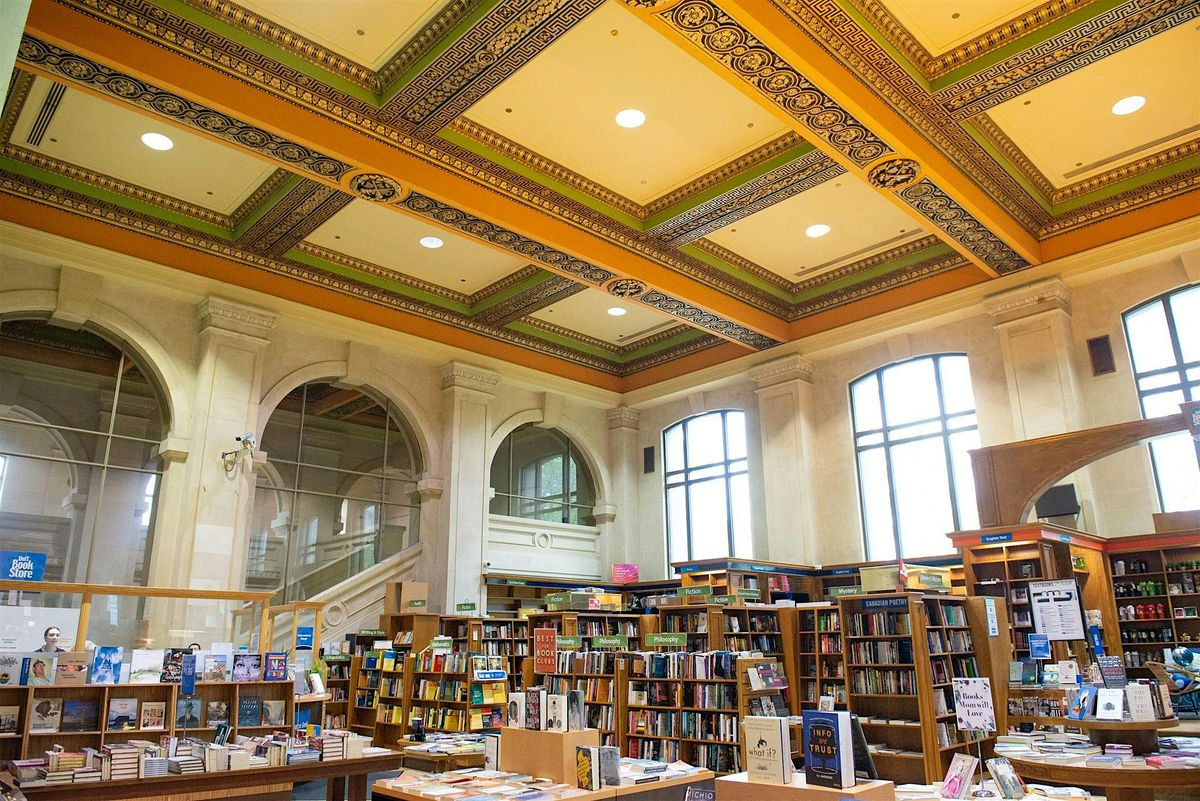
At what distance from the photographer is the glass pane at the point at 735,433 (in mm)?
15883

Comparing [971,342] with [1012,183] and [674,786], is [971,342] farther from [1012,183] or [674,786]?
[674,786]

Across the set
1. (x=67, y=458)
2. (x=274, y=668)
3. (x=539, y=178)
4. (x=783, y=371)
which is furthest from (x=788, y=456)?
(x=67, y=458)

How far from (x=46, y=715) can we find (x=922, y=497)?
11.6m

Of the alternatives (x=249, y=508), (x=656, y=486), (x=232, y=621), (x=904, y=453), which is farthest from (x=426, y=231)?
(x=904, y=453)

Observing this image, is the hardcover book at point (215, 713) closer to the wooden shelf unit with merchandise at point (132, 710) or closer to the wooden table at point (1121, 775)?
the wooden shelf unit with merchandise at point (132, 710)

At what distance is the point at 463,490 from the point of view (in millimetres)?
14523

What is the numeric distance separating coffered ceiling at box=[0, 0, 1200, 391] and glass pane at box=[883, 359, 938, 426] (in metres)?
1.17

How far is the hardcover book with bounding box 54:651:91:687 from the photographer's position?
20.7ft

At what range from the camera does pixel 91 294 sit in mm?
11344

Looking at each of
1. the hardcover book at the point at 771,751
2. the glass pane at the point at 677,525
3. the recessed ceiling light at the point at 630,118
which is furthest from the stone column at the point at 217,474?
the hardcover book at the point at 771,751

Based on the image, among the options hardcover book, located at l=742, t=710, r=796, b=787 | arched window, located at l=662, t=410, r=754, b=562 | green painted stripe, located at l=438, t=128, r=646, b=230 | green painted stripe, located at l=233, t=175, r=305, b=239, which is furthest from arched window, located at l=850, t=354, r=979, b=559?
hardcover book, located at l=742, t=710, r=796, b=787

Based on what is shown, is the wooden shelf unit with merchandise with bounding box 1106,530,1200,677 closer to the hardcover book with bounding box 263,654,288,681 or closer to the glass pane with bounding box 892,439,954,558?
A: the glass pane with bounding box 892,439,954,558

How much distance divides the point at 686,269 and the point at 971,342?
457cm

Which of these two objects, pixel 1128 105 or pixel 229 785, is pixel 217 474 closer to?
pixel 229 785
